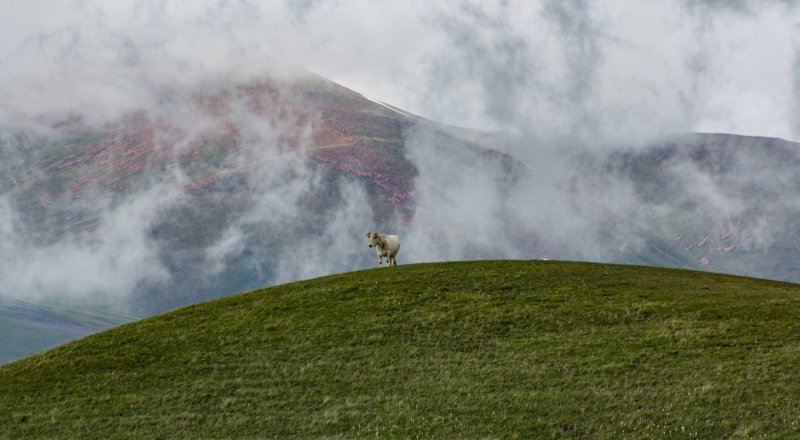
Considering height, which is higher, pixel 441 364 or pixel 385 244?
pixel 385 244

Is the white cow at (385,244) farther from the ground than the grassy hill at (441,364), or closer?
A: farther from the ground

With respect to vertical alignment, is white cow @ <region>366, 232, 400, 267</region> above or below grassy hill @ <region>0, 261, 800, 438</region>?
above

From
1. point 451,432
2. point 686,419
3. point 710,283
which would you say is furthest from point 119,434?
point 710,283

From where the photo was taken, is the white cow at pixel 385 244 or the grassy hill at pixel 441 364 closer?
the grassy hill at pixel 441 364

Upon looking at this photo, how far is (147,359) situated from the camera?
169 feet

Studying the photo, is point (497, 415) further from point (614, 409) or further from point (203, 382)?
point (203, 382)

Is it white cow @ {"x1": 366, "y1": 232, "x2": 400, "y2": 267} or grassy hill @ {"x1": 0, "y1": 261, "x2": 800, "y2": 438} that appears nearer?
grassy hill @ {"x1": 0, "y1": 261, "x2": 800, "y2": 438}

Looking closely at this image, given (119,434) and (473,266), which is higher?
(473,266)

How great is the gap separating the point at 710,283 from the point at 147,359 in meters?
39.2

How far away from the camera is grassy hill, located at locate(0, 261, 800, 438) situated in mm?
38781

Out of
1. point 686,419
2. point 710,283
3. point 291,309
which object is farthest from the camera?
point 710,283

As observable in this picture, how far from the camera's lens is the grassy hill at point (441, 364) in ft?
127

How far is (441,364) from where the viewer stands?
154 ft

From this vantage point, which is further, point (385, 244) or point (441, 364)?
point (385, 244)
